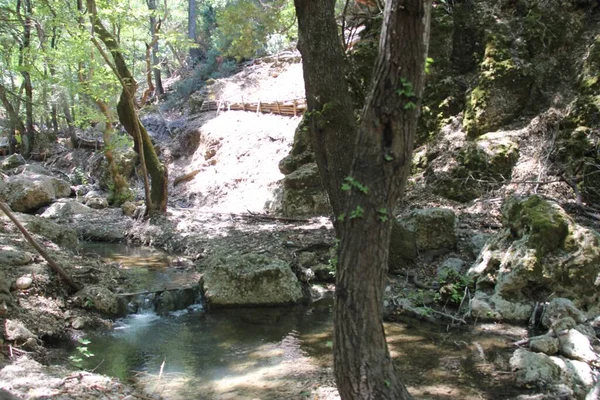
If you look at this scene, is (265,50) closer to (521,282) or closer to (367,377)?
(521,282)

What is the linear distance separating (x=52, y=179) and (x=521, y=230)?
15.5 meters

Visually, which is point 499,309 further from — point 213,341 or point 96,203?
point 96,203

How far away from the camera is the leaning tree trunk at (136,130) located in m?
12.4

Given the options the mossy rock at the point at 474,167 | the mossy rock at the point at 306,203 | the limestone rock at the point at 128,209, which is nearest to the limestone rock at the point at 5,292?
the mossy rock at the point at 306,203

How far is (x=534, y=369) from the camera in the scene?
467 centimetres

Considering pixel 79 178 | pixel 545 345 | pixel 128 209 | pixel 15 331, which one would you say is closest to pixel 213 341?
pixel 15 331

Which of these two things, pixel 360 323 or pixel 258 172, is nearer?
pixel 360 323

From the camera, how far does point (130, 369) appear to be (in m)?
5.38

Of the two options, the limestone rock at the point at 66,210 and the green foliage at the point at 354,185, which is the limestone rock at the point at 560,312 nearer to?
the green foliage at the point at 354,185

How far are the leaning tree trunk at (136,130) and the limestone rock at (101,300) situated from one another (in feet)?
19.7

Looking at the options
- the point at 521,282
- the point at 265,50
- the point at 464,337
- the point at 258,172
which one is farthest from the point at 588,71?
the point at 265,50

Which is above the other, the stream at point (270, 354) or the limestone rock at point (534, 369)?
the limestone rock at point (534, 369)

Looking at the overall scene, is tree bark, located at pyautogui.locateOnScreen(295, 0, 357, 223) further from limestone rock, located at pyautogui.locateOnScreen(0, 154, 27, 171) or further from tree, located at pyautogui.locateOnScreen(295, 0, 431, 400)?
limestone rock, located at pyautogui.locateOnScreen(0, 154, 27, 171)

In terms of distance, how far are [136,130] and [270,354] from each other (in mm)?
9234
